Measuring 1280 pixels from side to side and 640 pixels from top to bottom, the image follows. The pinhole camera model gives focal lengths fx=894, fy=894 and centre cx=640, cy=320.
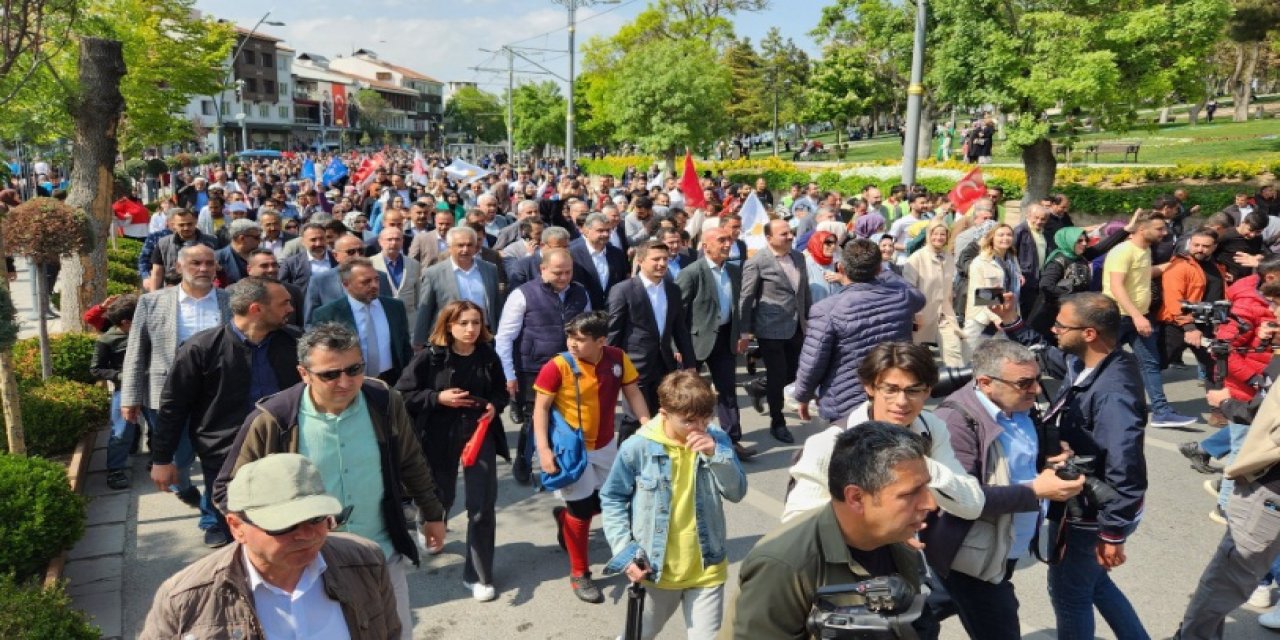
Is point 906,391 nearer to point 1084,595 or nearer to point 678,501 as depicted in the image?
point 678,501

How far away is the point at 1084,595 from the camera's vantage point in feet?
12.3

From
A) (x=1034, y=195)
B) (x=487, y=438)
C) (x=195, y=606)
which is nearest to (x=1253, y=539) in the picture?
(x=487, y=438)

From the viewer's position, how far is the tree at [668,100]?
114 ft

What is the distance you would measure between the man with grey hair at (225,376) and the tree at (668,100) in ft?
102

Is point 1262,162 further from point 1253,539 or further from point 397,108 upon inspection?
point 397,108

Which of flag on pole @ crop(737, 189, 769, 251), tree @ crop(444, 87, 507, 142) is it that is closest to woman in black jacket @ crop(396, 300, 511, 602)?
flag on pole @ crop(737, 189, 769, 251)

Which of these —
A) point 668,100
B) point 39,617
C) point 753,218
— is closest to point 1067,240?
point 753,218

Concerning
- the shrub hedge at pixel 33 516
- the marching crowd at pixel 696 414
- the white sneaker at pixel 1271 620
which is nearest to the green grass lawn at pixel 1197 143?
the marching crowd at pixel 696 414

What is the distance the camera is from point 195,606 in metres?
2.36

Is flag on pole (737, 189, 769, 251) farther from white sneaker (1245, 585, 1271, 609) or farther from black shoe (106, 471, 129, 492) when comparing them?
black shoe (106, 471, 129, 492)

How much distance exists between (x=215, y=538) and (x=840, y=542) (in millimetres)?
4664

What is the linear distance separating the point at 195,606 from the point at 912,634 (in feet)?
6.01

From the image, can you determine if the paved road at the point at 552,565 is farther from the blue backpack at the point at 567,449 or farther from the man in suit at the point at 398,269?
the man in suit at the point at 398,269

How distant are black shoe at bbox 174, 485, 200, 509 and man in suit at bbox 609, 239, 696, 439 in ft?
9.95
